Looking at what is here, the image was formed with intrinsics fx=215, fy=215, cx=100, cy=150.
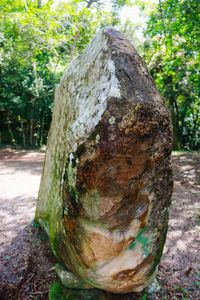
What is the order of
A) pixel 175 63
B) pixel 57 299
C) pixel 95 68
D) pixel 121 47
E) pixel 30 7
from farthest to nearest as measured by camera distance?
1. pixel 30 7
2. pixel 175 63
3. pixel 57 299
4. pixel 95 68
5. pixel 121 47

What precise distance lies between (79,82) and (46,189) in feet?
4.88

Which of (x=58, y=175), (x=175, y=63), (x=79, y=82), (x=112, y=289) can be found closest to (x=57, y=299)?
(x=112, y=289)

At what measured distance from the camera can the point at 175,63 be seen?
6676 mm

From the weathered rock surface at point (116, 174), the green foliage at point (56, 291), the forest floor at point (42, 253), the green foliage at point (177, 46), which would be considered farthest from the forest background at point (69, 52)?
the green foliage at point (56, 291)

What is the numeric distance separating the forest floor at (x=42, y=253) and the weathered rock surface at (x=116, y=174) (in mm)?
501

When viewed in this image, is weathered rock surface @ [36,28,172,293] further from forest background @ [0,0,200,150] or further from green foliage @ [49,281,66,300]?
forest background @ [0,0,200,150]

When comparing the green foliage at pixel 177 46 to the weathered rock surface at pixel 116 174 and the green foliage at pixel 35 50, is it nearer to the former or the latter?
the green foliage at pixel 35 50

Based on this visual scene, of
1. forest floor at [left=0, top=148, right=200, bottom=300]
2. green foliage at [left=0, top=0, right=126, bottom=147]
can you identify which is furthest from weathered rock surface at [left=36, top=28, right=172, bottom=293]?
green foliage at [left=0, top=0, right=126, bottom=147]

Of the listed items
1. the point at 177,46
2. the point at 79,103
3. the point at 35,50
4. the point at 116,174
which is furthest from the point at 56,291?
the point at 35,50

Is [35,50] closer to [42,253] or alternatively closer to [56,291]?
[42,253]

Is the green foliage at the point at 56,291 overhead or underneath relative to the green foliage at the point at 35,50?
underneath

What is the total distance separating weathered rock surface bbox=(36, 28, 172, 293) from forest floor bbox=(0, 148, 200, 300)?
501mm

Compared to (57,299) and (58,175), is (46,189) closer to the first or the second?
Result: (58,175)

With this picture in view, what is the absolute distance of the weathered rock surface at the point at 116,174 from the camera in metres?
1.46
